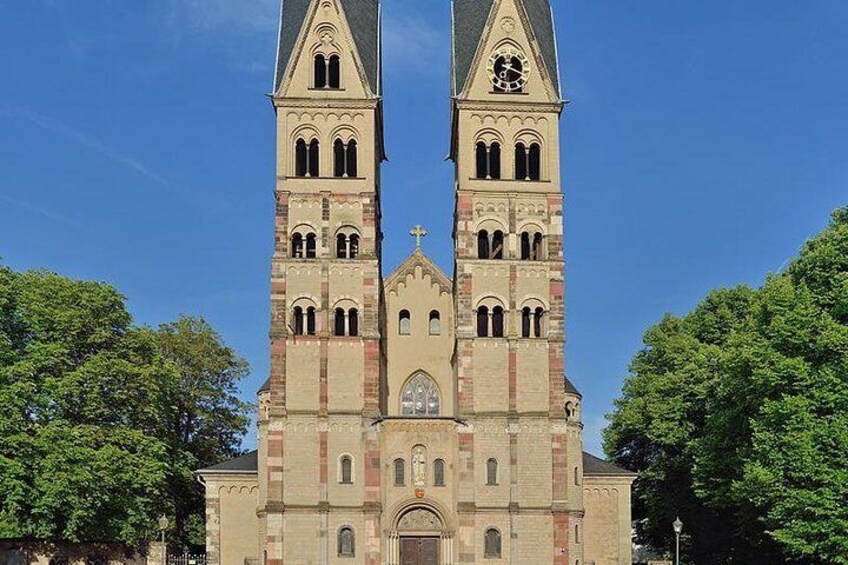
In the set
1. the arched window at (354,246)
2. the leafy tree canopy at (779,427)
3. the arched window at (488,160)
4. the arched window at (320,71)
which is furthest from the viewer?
the arched window at (320,71)

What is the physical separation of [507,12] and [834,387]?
2322 centimetres

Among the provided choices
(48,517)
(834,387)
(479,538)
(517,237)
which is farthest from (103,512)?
(834,387)

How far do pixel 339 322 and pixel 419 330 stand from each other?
4.85 metres

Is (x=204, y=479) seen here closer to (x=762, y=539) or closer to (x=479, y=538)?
(x=479, y=538)

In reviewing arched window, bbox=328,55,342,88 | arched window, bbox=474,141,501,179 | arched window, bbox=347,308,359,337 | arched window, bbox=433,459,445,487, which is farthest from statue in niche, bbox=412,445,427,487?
arched window, bbox=328,55,342,88

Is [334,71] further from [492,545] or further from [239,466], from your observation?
[492,545]

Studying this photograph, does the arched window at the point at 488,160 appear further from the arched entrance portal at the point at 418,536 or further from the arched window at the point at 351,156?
the arched entrance portal at the point at 418,536

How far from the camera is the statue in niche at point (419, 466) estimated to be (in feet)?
172

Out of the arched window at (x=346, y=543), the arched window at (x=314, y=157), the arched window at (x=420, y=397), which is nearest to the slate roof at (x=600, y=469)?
the arched window at (x=420, y=397)

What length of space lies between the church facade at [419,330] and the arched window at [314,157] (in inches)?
3.4

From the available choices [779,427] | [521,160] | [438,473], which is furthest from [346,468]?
[779,427]

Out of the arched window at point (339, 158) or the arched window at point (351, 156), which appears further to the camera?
the arched window at point (351, 156)

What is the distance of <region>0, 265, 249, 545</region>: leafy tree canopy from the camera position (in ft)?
163

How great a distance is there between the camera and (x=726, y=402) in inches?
2019
